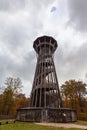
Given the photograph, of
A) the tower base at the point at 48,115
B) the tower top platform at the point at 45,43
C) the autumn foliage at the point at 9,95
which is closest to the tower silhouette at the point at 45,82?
the tower top platform at the point at 45,43

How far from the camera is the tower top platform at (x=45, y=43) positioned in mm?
28981

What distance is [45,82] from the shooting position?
81.0ft

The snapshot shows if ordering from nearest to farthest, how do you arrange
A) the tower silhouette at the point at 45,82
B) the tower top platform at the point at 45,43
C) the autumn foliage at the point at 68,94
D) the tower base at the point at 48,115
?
1. the tower base at the point at 48,115
2. the tower silhouette at the point at 45,82
3. the tower top platform at the point at 45,43
4. the autumn foliage at the point at 68,94

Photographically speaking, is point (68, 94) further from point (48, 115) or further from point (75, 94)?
point (48, 115)

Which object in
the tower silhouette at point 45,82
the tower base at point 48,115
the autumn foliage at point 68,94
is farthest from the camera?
the autumn foliage at point 68,94

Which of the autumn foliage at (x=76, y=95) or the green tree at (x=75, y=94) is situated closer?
the autumn foliage at (x=76, y=95)

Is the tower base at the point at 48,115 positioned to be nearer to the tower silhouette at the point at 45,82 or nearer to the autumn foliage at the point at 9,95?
the tower silhouette at the point at 45,82

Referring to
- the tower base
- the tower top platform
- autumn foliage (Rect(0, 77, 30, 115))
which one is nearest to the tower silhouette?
the tower top platform

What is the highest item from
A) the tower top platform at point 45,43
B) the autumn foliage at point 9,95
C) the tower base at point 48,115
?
the tower top platform at point 45,43

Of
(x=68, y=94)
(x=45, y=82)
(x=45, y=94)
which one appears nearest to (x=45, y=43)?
(x=45, y=82)

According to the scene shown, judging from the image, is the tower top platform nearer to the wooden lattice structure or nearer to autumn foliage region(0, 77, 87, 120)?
the wooden lattice structure

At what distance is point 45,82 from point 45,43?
8.62 meters

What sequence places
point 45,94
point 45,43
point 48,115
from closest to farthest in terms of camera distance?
1. point 48,115
2. point 45,94
3. point 45,43

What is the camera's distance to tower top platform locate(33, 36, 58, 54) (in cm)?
2898
